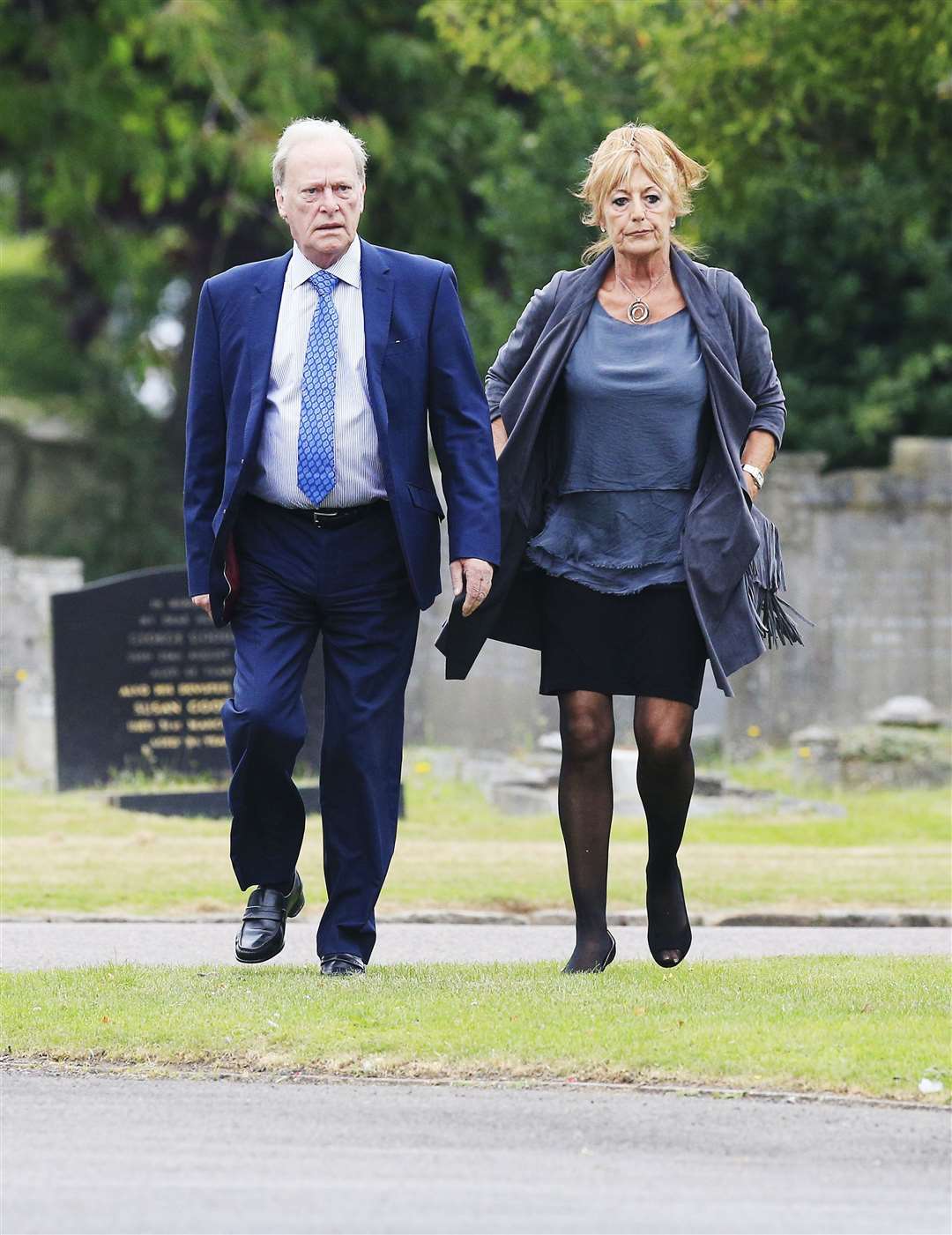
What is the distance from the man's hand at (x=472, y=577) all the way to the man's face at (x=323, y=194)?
87cm

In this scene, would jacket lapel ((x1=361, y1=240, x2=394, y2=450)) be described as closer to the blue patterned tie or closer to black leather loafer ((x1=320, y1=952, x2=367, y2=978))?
the blue patterned tie

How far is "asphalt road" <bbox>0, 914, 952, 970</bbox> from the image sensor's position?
6777 mm

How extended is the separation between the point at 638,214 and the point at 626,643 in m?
1.11

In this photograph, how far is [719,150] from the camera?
14719mm

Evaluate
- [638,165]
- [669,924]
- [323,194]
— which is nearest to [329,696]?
[669,924]

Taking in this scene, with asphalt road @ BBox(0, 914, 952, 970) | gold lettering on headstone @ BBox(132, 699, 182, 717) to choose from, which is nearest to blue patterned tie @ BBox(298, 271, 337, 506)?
asphalt road @ BBox(0, 914, 952, 970)

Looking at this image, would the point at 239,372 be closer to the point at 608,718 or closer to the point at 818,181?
the point at 608,718

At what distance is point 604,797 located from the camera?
19.7 feet

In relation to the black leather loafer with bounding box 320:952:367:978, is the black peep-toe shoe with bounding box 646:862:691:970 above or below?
above

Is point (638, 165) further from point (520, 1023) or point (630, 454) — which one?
point (520, 1023)

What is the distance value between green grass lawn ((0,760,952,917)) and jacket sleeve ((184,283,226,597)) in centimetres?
260

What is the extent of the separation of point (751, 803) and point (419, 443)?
730 centimetres

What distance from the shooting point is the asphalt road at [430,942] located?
22.2ft

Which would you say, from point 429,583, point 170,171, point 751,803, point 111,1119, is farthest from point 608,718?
point 170,171
